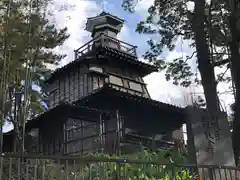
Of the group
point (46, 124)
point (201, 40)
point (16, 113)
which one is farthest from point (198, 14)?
point (46, 124)

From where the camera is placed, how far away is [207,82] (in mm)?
9180

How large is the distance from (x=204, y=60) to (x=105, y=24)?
614 inches

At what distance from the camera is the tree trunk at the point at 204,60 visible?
885 cm

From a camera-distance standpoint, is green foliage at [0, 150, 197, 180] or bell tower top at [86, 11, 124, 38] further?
bell tower top at [86, 11, 124, 38]

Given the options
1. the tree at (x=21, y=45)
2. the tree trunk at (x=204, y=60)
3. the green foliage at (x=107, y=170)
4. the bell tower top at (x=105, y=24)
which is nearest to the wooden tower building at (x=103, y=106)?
the bell tower top at (x=105, y=24)

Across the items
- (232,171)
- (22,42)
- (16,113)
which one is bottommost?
(232,171)

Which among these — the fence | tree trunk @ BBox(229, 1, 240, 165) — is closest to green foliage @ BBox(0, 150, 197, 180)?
the fence

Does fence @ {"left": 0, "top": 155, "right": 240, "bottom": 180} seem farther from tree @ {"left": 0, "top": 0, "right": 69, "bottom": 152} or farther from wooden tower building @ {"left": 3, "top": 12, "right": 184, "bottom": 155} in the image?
wooden tower building @ {"left": 3, "top": 12, "right": 184, "bottom": 155}

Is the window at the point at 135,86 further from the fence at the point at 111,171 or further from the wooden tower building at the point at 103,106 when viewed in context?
the fence at the point at 111,171

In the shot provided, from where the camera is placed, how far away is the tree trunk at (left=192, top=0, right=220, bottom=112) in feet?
29.0

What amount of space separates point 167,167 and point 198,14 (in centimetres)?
537

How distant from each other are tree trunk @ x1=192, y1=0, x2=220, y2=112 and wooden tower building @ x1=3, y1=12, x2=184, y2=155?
4.80 m

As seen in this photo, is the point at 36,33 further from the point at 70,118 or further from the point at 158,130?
the point at 158,130

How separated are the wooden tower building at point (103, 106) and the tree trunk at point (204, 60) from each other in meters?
4.80
